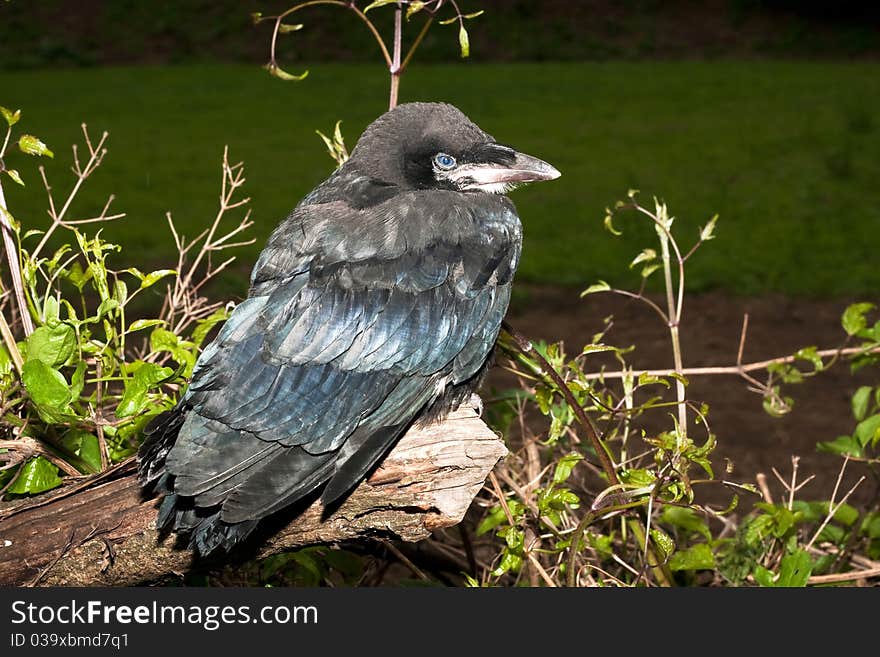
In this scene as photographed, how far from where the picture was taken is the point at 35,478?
8.13 feet

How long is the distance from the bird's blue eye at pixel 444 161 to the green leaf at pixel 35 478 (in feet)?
3.68

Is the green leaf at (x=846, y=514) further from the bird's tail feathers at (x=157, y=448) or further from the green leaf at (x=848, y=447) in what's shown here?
the bird's tail feathers at (x=157, y=448)

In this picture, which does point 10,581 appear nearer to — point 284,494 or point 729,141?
point 284,494

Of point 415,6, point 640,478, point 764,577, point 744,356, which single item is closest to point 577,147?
point 744,356

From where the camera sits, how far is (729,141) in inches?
355

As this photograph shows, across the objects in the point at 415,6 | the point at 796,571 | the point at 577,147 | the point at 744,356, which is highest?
the point at 415,6

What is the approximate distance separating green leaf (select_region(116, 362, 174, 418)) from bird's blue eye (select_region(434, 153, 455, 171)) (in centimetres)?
78

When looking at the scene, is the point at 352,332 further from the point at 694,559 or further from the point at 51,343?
the point at 694,559

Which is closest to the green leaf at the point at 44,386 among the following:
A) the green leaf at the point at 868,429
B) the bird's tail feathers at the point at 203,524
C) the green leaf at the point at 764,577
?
the bird's tail feathers at the point at 203,524

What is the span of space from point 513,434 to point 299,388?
2.10 m

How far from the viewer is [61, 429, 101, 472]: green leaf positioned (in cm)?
263

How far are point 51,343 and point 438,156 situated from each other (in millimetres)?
964

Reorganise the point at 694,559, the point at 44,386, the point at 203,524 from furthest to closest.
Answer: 1. the point at 694,559
2. the point at 44,386
3. the point at 203,524

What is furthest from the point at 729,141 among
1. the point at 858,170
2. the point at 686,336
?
the point at 686,336
